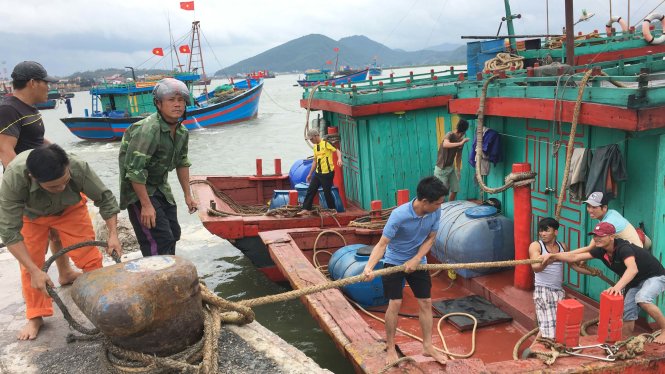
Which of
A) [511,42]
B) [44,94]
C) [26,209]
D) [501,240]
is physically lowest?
[501,240]

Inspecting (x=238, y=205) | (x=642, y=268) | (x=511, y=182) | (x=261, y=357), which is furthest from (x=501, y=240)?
(x=238, y=205)

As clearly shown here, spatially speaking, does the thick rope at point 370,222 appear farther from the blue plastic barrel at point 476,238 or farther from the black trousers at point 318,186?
the blue plastic barrel at point 476,238

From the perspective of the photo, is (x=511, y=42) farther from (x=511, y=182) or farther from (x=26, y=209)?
(x=26, y=209)

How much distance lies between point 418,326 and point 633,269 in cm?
223

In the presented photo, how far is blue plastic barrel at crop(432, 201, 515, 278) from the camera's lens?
5863 mm

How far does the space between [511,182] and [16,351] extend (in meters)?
4.40

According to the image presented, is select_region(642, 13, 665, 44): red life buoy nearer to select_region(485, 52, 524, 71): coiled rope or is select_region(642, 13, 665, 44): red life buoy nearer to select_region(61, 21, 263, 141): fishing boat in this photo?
select_region(485, 52, 524, 71): coiled rope

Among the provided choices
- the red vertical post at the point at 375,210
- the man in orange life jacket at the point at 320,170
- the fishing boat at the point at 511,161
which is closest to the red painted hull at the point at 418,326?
the fishing boat at the point at 511,161

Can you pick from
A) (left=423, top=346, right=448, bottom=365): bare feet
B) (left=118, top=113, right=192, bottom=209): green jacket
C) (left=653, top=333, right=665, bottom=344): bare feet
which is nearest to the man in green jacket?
(left=118, top=113, right=192, bottom=209): green jacket

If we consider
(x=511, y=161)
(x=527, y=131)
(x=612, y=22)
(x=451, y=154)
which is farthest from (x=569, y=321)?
(x=612, y=22)

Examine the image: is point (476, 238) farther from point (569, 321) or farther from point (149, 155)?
point (149, 155)

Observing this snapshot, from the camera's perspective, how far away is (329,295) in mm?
5082

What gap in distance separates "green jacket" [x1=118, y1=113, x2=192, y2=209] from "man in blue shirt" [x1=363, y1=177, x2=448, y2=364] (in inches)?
73.5

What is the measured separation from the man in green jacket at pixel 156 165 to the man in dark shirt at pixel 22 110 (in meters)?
0.67
